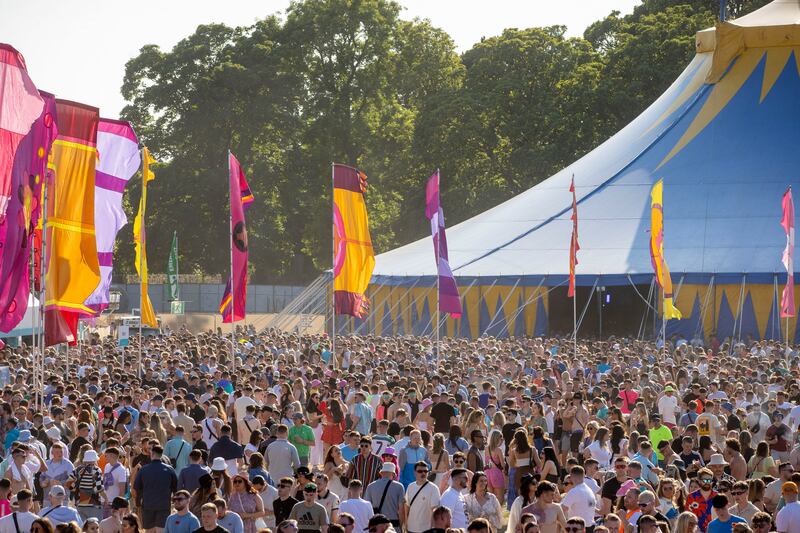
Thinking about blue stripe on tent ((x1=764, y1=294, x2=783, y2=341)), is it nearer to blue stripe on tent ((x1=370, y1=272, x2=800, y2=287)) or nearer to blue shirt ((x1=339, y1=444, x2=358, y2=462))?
blue stripe on tent ((x1=370, y1=272, x2=800, y2=287))

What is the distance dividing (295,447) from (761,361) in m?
11.3

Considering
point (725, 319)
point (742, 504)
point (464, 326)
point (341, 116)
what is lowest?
point (742, 504)

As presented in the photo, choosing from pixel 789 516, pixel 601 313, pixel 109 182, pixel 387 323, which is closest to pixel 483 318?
pixel 601 313

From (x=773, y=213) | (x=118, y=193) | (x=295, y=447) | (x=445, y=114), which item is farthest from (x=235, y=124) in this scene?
(x=295, y=447)

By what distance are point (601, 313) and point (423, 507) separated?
24450 millimetres

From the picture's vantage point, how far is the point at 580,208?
3575cm

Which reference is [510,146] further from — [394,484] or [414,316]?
[394,484]

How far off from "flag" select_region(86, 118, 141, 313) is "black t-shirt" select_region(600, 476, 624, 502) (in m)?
10.7

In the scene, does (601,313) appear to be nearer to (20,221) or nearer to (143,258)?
(143,258)

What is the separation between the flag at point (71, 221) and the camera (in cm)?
1545

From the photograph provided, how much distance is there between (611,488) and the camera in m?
10.6

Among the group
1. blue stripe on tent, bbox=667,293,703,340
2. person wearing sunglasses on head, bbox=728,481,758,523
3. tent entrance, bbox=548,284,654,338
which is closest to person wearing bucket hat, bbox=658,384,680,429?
person wearing sunglasses on head, bbox=728,481,758,523

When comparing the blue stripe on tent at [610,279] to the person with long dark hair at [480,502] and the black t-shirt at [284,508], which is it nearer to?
the person with long dark hair at [480,502]

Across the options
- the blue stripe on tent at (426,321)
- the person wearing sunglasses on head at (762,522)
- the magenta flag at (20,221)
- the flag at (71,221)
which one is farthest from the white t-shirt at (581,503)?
the blue stripe on tent at (426,321)
